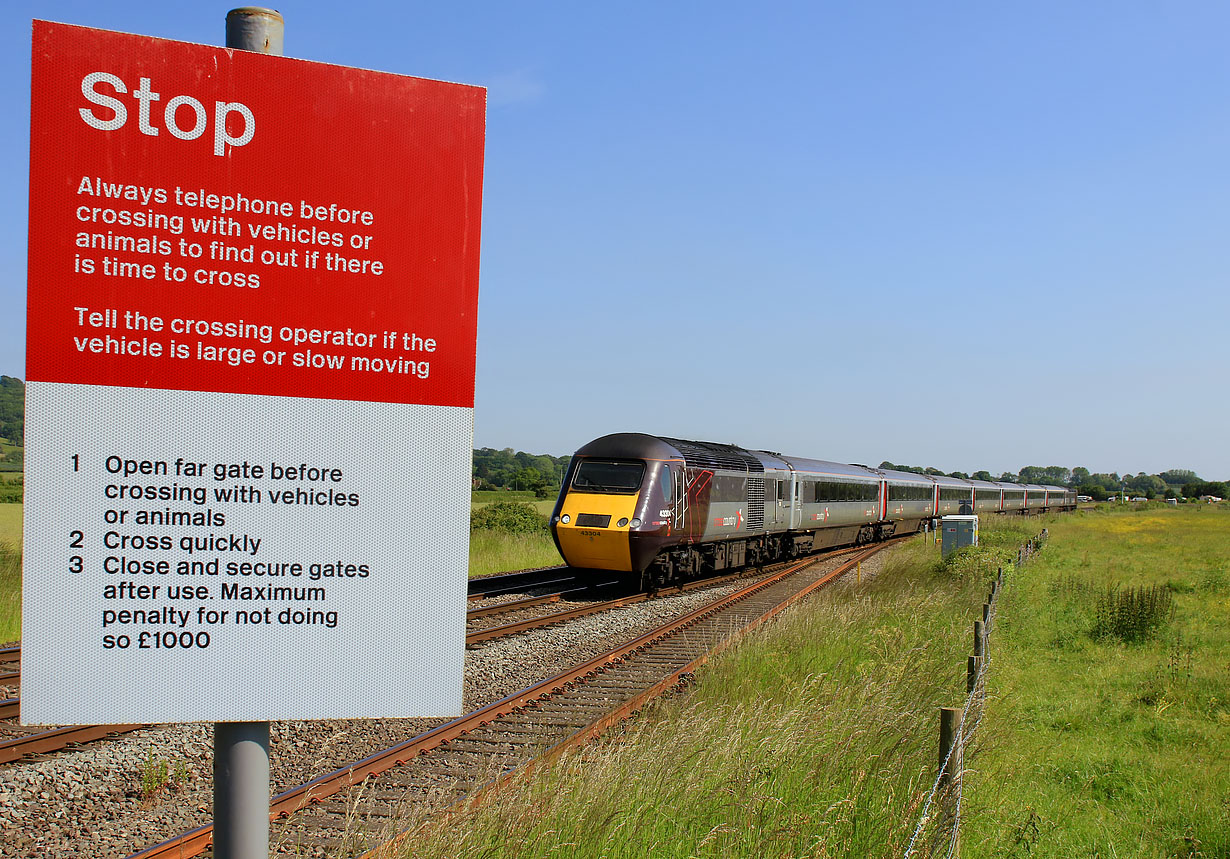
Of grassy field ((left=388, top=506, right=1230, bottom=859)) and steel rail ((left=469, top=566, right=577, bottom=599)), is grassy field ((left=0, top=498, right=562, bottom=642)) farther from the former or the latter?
grassy field ((left=388, top=506, right=1230, bottom=859))

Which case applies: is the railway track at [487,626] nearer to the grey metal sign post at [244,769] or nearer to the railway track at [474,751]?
the railway track at [474,751]

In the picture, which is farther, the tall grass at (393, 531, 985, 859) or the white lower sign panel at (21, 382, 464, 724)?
the tall grass at (393, 531, 985, 859)

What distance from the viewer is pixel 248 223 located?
2207mm

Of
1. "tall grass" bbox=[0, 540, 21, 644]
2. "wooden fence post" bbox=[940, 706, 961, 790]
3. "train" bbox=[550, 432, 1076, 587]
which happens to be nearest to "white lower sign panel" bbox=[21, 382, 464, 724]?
"wooden fence post" bbox=[940, 706, 961, 790]

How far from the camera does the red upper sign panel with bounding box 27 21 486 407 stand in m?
2.10

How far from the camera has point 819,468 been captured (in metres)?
29.1

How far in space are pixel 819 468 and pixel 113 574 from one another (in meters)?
27.9

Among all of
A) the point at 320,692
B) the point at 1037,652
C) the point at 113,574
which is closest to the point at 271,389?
the point at 113,574

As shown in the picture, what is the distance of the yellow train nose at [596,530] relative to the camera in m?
17.6

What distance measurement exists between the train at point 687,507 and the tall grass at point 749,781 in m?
8.54

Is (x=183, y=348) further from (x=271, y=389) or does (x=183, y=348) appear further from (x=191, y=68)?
(x=191, y=68)

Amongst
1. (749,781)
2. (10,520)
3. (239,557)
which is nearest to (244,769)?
(239,557)

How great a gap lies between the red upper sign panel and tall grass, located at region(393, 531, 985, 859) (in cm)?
268

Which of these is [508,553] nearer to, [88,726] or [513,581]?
[513,581]
